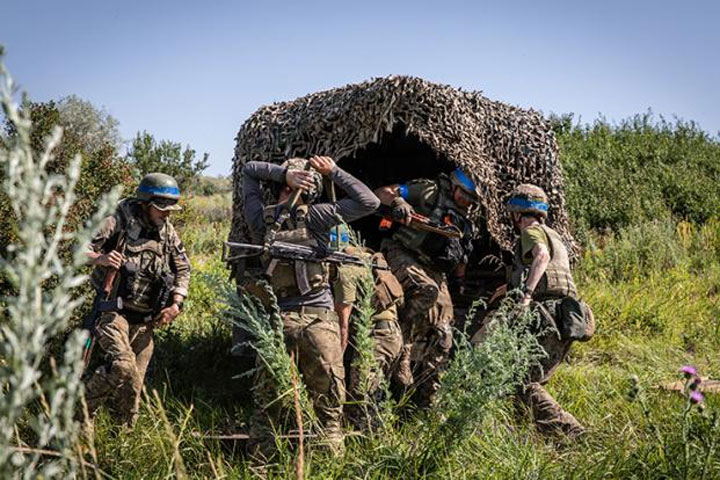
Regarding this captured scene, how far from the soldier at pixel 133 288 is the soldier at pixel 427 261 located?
192 centimetres

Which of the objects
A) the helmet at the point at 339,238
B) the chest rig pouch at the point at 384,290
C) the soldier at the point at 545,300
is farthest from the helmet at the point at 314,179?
the soldier at the point at 545,300

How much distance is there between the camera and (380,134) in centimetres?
657

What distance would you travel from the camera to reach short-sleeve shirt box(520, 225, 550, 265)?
5.89 meters

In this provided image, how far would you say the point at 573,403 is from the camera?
627cm

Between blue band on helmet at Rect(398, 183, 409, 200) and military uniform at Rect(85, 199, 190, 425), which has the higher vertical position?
blue band on helmet at Rect(398, 183, 409, 200)

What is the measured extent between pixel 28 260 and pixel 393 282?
4.75m

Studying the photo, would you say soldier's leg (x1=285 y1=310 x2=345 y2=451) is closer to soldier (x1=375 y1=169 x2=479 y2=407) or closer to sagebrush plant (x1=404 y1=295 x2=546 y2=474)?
sagebrush plant (x1=404 y1=295 x2=546 y2=474)

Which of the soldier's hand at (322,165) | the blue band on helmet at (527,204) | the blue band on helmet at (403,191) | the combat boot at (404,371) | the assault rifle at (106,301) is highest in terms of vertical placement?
the soldier's hand at (322,165)

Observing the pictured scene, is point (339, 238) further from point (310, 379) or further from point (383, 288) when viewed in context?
point (310, 379)

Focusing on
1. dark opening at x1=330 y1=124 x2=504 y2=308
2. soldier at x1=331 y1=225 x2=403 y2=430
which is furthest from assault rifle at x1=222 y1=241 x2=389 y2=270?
dark opening at x1=330 y1=124 x2=504 y2=308

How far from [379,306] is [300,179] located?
1268 mm

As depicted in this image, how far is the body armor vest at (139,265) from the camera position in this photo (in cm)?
543

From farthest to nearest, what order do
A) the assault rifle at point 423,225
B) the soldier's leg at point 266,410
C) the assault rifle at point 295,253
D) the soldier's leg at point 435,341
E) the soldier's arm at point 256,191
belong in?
the assault rifle at point 423,225
the soldier's leg at point 435,341
the soldier's arm at point 256,191
the assault rifle at point 295,253
the soldier's leg at point 266,410

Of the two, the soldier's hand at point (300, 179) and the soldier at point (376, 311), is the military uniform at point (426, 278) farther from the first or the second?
the soldier's hand at point (300, 179)
